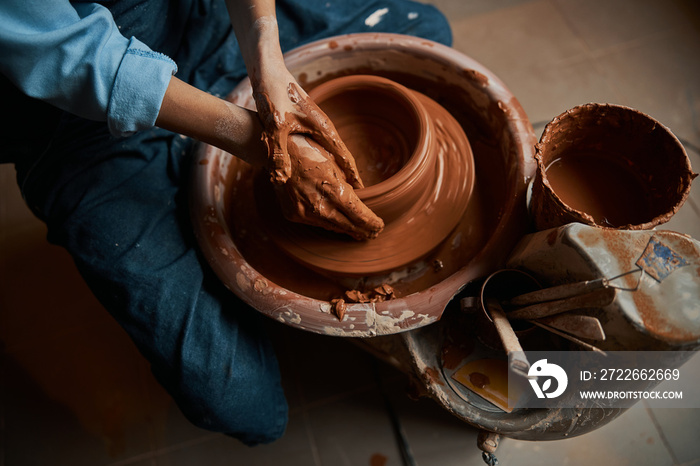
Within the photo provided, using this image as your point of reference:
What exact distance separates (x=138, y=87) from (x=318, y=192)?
490mm

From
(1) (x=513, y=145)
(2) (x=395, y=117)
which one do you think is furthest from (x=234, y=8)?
(1) (x=513, y=145)

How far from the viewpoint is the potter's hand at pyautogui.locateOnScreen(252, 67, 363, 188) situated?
3.83 ft

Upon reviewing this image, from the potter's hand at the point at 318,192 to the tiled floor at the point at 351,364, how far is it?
0.85 metres

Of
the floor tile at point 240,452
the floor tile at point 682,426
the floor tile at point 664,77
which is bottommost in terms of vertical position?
the floor tile at point 240,452

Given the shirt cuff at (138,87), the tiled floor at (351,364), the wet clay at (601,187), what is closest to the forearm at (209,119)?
the shirt cuff at (138,87)

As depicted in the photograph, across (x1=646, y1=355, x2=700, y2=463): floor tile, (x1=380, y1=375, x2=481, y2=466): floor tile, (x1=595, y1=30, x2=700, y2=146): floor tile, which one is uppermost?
(x1=595, y1=30, x2=700, y2=146): floor tile

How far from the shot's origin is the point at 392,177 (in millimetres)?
1305

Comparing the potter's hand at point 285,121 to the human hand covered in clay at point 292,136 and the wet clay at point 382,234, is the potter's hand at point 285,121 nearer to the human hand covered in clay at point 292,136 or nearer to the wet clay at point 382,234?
the human hand covered in clay at point 292,136

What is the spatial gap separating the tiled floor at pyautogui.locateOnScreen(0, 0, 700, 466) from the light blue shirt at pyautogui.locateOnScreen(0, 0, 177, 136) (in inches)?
46.8

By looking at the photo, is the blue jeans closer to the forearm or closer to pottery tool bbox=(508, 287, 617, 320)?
the forearm

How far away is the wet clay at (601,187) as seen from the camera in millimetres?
1302

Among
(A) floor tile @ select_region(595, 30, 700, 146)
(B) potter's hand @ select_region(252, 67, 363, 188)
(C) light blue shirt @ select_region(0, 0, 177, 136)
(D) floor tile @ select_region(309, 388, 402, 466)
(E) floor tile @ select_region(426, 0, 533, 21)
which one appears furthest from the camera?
(E) floor tile @ select_region(426, 0, 533, 21)

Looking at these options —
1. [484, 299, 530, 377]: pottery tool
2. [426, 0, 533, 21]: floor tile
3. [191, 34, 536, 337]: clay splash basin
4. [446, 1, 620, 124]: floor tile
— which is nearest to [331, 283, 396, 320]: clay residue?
[191, 34, 536, 337]: clay splash basin

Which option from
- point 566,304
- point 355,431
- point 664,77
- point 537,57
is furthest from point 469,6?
point 355,431
